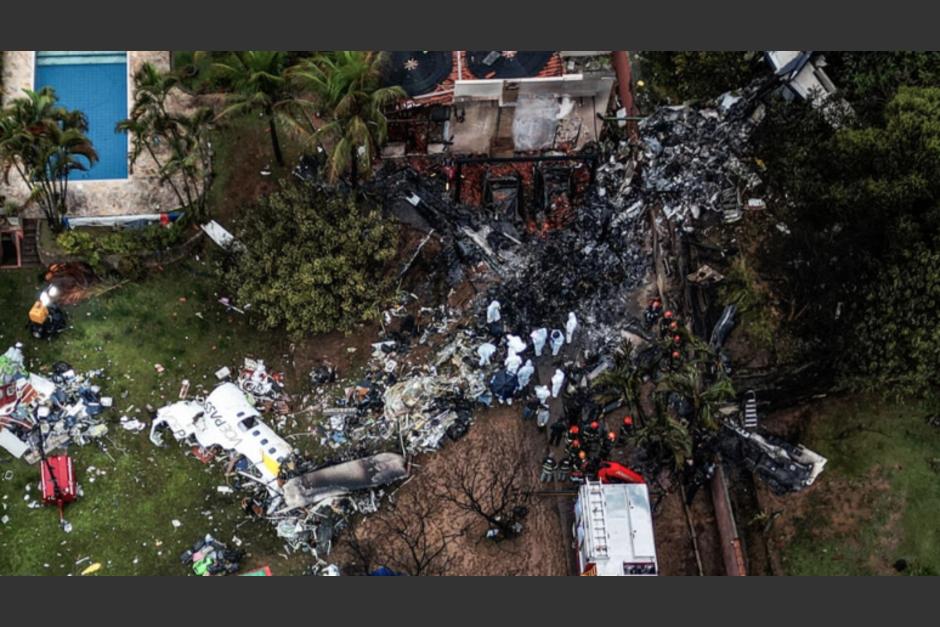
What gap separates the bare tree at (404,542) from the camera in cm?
2831

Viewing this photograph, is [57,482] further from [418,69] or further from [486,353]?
[418,69]

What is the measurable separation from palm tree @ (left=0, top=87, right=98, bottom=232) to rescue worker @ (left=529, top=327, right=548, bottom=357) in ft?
42.7

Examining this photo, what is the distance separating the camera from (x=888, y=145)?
2738cm

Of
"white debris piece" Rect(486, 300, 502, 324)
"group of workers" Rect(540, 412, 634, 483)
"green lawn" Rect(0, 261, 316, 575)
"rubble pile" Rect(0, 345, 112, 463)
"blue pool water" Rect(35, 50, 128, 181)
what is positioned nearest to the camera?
"green lawn" Rect(0, 261, 316, 575)

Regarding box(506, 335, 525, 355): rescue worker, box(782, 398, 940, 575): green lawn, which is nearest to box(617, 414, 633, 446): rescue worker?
box(506, 335, 525, 355): rescue worker

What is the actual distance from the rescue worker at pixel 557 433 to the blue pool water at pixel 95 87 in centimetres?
1484

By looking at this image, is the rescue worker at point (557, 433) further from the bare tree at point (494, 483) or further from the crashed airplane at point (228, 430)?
the crashed airplane at point (228, 430)

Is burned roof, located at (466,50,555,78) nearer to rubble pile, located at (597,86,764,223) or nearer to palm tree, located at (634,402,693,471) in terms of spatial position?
rubble pile, located at (597,86,764,223)

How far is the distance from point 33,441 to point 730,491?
18673 mm

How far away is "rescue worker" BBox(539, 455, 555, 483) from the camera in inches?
1152

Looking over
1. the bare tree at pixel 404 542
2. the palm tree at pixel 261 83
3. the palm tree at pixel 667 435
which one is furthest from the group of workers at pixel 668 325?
the palm tree at pixel 261 83

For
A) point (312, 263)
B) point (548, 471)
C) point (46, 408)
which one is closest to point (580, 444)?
point (548, 471)

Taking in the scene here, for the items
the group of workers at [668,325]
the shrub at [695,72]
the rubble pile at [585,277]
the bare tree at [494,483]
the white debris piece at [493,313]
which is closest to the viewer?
the bare tree at [494,483]

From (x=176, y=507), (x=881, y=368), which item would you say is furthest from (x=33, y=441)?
(x=881, y=368)
